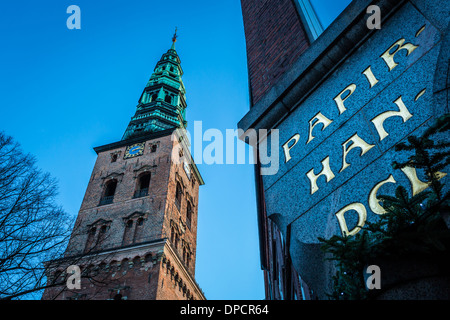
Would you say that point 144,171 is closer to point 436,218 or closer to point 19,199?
point 19,199

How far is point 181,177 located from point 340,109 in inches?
1304

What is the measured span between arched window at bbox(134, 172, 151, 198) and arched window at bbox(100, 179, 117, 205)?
2260mm

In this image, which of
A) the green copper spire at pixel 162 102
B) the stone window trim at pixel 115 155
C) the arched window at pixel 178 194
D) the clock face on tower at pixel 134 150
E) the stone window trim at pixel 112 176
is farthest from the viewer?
the green copper spire at pixel 162 102

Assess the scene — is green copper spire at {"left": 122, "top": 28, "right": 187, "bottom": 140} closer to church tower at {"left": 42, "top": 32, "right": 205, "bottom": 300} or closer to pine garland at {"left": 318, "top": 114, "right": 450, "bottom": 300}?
church tower at {"left": 42, "top": 32, "right": 205, "bottom": 300}

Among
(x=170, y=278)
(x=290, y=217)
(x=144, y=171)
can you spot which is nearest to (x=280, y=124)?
(x=290, y=217)

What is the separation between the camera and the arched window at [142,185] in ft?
107

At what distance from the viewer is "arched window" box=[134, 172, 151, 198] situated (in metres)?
32.5

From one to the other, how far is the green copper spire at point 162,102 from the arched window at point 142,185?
7446 millimetres

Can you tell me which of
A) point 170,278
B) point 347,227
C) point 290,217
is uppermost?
point 170,278

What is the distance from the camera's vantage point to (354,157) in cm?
347

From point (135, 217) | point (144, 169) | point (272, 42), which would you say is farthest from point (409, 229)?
point (144, 169)

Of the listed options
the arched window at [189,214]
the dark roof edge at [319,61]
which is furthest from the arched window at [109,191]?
the dark roof edge at [319,61]

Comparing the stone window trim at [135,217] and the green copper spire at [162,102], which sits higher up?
the green copper spire at [162,102]

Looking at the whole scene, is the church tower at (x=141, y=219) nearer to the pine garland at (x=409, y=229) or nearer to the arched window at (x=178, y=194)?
the arched window at (x=178, y=194)
